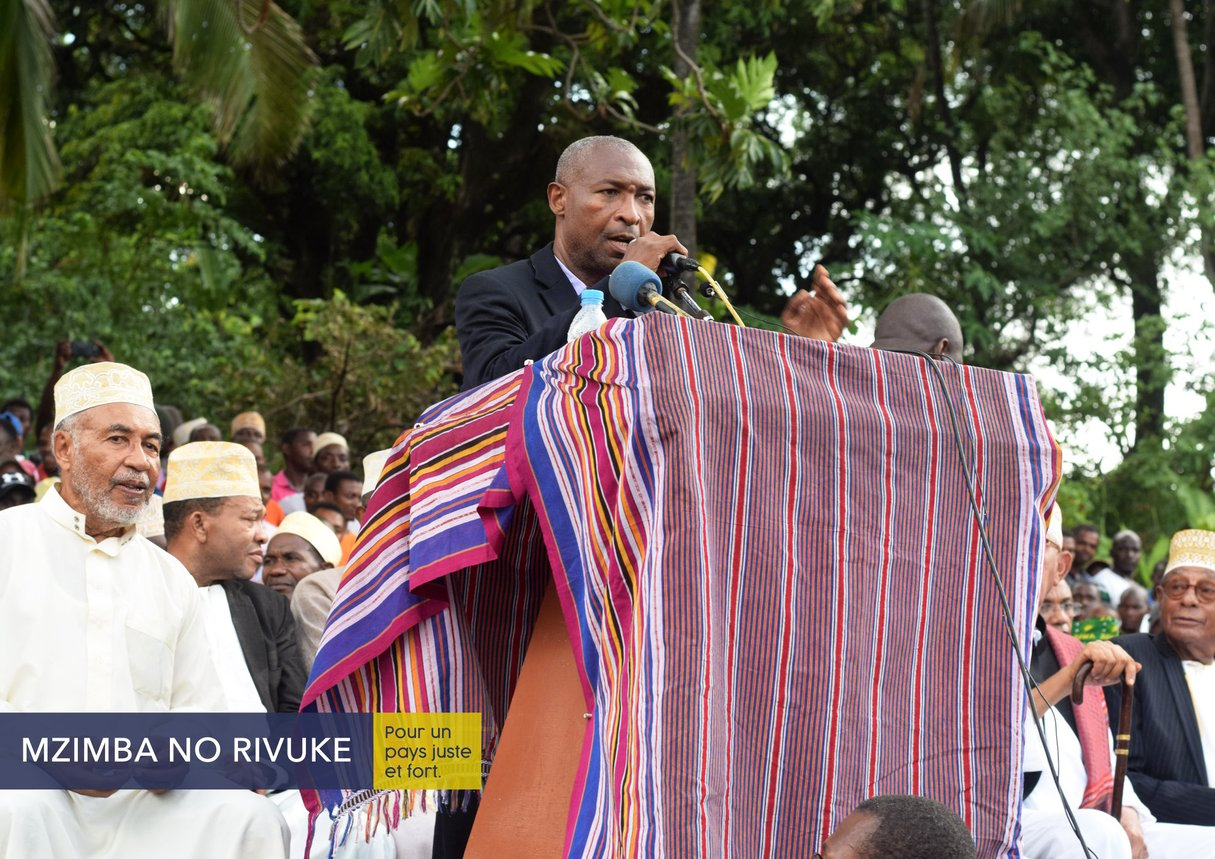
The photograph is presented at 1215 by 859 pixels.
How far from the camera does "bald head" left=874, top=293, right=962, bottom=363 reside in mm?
5141

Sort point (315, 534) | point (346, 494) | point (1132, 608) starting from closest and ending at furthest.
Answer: point (315, 534) → point (346, 494) → point (1132, 608)

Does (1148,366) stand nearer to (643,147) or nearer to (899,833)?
(643,147)

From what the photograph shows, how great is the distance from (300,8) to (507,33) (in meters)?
6.32

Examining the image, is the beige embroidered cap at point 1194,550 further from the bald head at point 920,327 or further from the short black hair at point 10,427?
the short black hair at point 10,427

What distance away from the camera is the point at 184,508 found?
19.8ft

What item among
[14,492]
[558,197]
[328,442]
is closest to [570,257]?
[558,197]

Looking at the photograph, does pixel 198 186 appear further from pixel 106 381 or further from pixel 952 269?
pixel 106 381

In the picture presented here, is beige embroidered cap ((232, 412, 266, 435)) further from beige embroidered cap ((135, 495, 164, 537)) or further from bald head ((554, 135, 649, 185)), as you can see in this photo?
bald head ((554, 135, 649, 185))

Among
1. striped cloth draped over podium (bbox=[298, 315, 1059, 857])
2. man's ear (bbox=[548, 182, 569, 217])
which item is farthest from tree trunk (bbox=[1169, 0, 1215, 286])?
striped cloth draped over podium (bbox=[298, 315, 1059, 857])

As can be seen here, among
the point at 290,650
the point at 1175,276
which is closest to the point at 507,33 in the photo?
the point at 290,650

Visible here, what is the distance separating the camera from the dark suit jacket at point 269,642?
5.88 meters

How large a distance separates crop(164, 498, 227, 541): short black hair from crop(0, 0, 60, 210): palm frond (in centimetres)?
419

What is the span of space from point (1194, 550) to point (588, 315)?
13.7ft

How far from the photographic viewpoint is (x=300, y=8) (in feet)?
54.4
